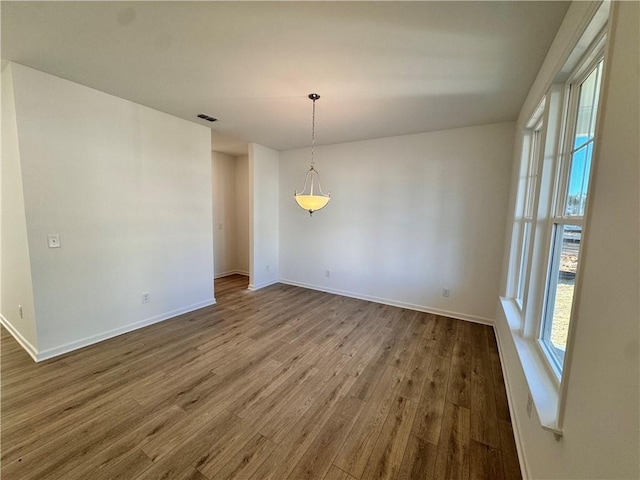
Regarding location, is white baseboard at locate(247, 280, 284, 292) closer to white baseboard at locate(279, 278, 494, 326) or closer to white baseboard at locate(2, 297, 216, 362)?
white baseboard at locate(279, 278, 494, 326)

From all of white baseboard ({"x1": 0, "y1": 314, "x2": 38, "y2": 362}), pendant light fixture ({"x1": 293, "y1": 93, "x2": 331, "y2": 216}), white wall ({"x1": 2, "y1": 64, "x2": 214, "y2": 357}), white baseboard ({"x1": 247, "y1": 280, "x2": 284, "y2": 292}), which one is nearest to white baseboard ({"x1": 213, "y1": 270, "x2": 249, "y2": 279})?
white baseboard ({"x1": 247, "y1": 280, "x2": 284, "y2": 292})

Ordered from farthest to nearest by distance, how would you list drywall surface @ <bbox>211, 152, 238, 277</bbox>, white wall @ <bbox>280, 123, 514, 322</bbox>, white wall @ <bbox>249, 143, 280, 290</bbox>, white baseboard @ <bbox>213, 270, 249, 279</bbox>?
white baseboard @ <bbox>213, 270, 249, 279</bbox> → drywall surface @ <bbox>211, 152, 238, 277</bbox> → white wall @ <bbox>249, 143, 280, 290</bbox> → white wall @ <bbox>280, 123, 514, 322</bbox>

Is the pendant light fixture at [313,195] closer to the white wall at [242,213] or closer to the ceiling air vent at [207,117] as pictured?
the ceiling air vent at [207,117]

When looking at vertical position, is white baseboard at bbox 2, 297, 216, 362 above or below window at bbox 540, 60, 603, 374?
below

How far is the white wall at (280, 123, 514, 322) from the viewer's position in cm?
337

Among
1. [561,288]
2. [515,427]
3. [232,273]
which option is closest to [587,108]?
[561,288]

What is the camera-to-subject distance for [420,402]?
202 cm

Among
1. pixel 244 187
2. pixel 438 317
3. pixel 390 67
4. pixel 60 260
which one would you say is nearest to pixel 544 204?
pixel 390 67

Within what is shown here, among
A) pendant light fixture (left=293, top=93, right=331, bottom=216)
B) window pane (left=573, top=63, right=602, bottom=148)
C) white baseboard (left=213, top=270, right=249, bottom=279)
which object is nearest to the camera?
window pane (left=573, top=63, right=602, bottom=148)

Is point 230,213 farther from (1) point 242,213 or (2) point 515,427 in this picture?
(2) point 515,427

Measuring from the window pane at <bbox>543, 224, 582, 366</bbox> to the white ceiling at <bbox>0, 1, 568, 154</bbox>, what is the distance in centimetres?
126

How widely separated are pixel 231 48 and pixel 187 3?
405 millimetres

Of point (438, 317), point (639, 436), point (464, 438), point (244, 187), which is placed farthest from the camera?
point (244, 187)

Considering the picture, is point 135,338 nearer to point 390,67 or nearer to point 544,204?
point 390,67
